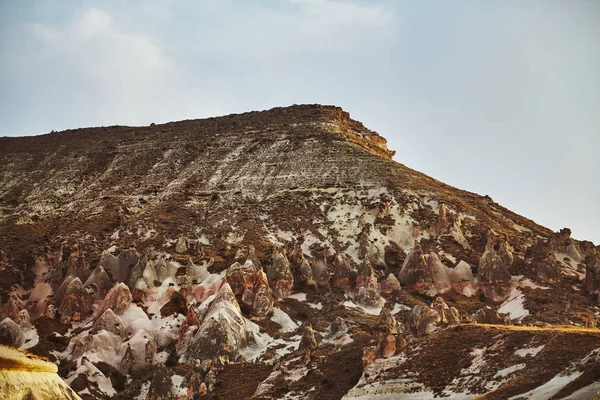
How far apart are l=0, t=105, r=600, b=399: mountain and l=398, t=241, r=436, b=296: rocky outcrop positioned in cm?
13

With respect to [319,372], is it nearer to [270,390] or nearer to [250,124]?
[270,390]

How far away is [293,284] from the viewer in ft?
176

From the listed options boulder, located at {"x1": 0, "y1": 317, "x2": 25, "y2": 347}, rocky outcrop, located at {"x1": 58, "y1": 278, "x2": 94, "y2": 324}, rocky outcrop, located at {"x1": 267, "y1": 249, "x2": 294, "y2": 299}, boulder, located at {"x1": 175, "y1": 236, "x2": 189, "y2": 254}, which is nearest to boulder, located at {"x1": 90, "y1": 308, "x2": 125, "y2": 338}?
rocky outcrop, located at {"x1": 58, "y1": 278, "x2": 94, "y2": 324}

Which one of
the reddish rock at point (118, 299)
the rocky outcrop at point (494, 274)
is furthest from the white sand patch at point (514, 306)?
the reddish rock at point (118, 299)

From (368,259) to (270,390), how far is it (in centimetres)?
2056

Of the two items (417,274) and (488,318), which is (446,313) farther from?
(417,274)

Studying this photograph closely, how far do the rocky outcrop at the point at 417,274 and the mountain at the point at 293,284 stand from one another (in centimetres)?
13

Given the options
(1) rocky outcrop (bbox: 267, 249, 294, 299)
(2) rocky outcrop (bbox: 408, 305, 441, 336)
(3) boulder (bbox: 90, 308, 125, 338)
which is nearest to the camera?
(2) rocky outcrop (bbox: 408, 305, 441, 336)

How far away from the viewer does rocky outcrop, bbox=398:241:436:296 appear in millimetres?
52812

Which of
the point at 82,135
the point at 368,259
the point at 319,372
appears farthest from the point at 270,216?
the point at 82,135

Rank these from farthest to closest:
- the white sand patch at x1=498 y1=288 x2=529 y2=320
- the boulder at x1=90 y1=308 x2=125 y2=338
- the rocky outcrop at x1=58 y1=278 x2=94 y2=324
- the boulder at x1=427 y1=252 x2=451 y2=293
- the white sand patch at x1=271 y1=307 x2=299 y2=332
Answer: the boulder at x1=427 y1=252 x2=451 y2=293 → the rocky outcrop at x1=58 y1=278 x2=94 y2=324 → the white sand patch at x1=271 y1=307 x2=299 y2=332 → the white sand patch at x1=498 y1=288 x2=529 y2=320 → the boulder at x1=90 y1=308 x2=125 y2=338

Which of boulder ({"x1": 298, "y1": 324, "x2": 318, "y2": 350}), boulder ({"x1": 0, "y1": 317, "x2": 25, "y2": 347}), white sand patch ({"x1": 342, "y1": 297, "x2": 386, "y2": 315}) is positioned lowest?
boulder ({"x1": 0, "y1": 317, "x2": 25, "y2": 347})

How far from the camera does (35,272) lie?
2307 inches

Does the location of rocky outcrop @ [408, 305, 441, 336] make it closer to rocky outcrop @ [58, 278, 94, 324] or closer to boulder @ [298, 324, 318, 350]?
boulder @ [298, 324, 318, 350]
